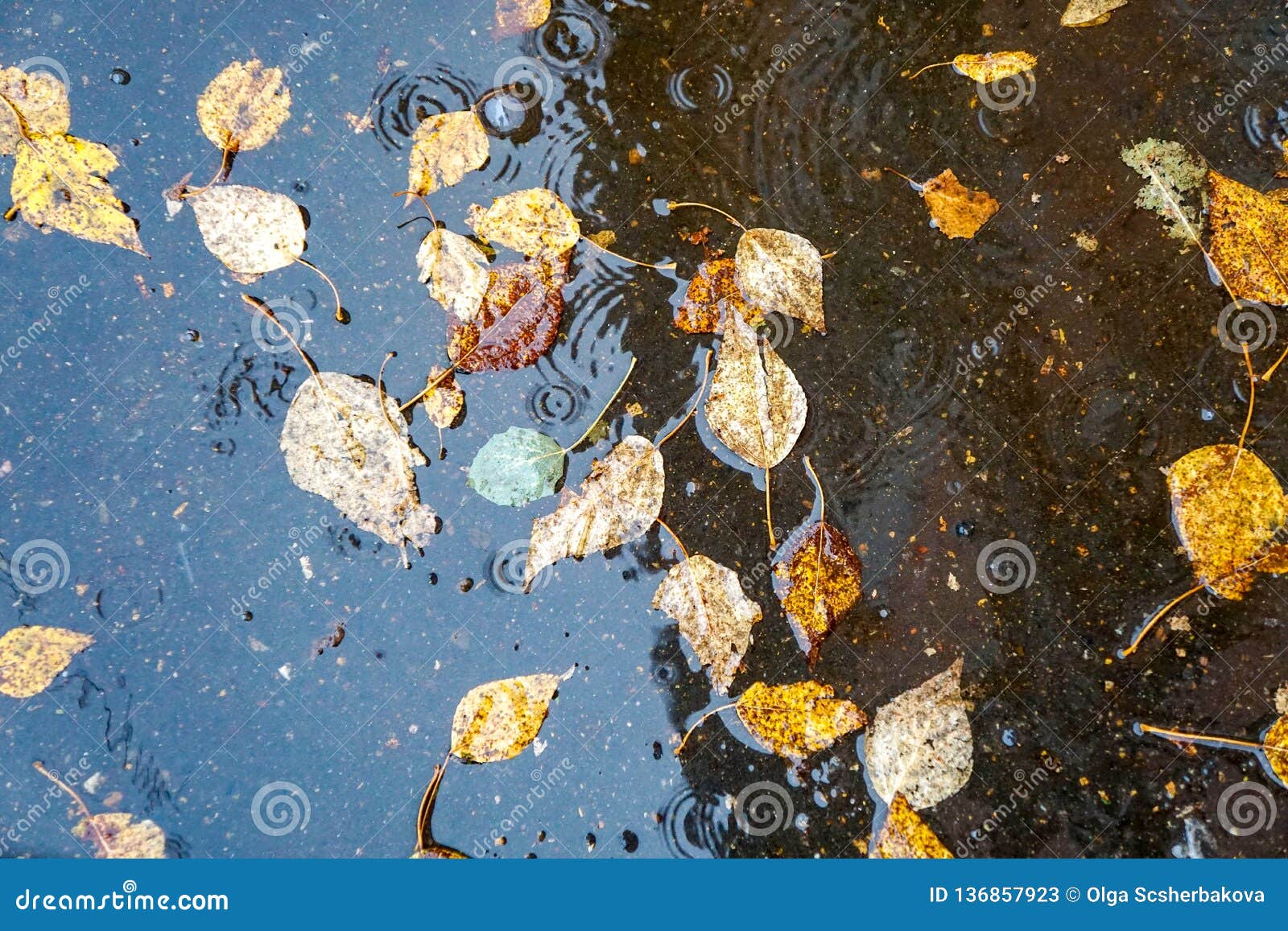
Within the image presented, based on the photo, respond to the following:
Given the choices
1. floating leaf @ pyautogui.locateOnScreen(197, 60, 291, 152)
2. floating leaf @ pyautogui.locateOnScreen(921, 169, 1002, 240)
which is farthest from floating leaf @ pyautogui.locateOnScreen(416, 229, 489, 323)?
floating leaf @ pyautogui.locateOnScreen(921, 169, 1002, 240)

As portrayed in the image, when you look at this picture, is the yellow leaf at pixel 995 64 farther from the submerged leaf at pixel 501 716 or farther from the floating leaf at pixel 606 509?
the submerged leaf at pixel 501 716

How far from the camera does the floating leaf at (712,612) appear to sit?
1.87 meters

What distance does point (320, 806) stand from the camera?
6.01 ft

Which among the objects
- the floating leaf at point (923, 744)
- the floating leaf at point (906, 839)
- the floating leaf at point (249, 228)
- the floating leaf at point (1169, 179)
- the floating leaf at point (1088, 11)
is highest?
the floating leaf at point (249, 228)

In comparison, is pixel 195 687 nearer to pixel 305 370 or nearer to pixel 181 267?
pixel 305 370

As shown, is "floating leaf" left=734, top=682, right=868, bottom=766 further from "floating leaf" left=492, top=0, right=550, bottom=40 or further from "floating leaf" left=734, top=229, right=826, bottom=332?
"floating leaf" left=492, top=0, right=550, bottom=40

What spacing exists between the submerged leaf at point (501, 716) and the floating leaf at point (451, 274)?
941 millimetres

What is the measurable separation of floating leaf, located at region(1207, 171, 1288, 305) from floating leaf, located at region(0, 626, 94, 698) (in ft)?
9.93

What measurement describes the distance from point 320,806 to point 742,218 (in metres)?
1.84

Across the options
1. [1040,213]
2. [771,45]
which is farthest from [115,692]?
[1040,213]

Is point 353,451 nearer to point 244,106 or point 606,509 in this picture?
point 606,509

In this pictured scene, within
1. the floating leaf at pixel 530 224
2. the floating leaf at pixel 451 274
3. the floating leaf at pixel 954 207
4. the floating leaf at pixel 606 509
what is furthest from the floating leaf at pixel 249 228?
the floating leaf at pixel 954 207

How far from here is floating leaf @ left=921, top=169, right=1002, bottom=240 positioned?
1.90m

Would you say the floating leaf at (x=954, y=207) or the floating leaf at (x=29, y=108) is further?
the floating leaf at (x=954, y=207)
